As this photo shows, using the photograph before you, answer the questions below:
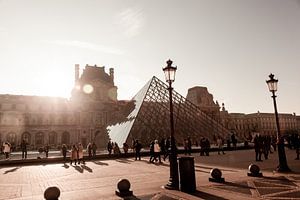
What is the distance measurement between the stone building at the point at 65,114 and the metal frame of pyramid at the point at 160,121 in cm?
2130

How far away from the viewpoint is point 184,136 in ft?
74.6

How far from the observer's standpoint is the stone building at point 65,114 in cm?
4481

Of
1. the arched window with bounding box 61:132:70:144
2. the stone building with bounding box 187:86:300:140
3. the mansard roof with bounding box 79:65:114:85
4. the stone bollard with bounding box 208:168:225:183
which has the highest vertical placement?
the mansard roof with bounding box 79:65:114:85

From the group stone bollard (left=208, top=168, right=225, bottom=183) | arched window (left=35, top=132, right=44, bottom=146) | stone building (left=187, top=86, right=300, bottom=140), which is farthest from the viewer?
stone building (left=187, top=86, right=300, bottom=140)

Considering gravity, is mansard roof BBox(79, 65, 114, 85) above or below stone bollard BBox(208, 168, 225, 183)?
above

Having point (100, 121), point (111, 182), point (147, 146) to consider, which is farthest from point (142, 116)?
point (100, 121)

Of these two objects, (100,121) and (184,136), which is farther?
(100,121)

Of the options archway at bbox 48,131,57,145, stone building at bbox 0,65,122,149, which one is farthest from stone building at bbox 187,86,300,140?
archway at bbox 48,131,57,145

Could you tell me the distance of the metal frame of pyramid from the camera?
21.5 meters

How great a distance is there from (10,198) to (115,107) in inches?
1806

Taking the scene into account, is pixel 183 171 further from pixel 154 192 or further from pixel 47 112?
pixel 47 112

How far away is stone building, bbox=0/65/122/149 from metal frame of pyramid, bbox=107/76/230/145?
2130cm

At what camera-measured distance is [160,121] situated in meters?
22.9

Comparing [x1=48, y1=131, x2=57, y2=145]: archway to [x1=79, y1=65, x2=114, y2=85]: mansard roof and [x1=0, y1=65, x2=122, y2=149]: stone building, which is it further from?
[x1=79, y1=65, x2=114, y2=85]: mansard roof
